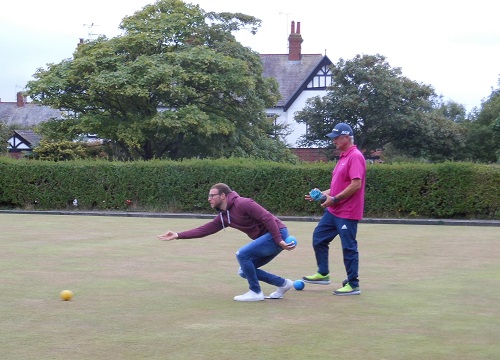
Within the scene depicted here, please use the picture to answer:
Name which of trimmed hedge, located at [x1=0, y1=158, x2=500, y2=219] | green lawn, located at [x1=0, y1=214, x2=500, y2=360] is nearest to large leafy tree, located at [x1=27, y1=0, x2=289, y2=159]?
trimmed hedge, located at [x1=0, y1=158, x2=500, y2=219]

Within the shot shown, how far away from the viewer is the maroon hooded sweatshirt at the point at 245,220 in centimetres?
779

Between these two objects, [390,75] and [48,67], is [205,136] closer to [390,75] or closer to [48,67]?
[48,67]

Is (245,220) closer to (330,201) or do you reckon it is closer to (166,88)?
(330,201)

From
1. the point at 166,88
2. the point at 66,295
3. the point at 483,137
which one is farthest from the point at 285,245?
the point at 483,137

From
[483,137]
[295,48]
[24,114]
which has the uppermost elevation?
[295,48]

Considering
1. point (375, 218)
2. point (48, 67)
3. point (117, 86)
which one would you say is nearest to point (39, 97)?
point (48, 67)

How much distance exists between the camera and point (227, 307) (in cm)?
759

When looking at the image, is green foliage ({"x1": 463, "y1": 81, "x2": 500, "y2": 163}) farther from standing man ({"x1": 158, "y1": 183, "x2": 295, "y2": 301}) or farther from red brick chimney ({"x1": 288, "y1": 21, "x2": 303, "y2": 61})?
standing man ({"x1": 158, "y1": 183, "x2": 295, "y2": 301})

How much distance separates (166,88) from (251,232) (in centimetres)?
2358

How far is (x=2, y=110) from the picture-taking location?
251ft

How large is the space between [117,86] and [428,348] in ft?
86.1

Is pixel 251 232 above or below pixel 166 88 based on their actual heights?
below

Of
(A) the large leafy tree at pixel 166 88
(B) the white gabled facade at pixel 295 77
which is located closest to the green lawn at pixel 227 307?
(A) the large leafy tree at pixel 166 88

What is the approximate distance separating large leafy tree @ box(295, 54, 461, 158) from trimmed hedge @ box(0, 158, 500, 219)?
56.1 feet
